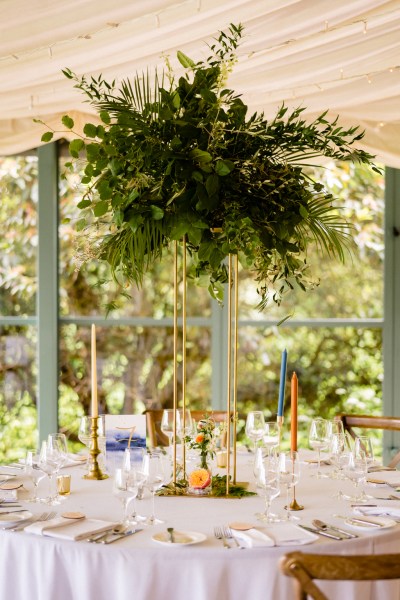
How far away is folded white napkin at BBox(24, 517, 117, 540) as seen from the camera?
7.38ft

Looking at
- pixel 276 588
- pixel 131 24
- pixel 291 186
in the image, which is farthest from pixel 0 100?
pixel 276 588

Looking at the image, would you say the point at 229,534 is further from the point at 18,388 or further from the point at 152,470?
the point at 18,388

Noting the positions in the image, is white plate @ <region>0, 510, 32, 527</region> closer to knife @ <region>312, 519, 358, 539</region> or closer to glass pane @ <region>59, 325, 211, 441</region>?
knife @ <region>312, 519, 358, 539</region>

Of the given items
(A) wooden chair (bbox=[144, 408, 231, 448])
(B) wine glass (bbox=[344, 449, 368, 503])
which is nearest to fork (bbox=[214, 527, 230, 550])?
Result: (B) wine glass (bbox=[344, 449, 368, 503])

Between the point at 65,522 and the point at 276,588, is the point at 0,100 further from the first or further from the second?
the point at 276,588

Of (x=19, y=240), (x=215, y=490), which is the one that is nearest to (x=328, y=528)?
(x=215, y=490)

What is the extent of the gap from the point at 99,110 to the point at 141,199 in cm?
33

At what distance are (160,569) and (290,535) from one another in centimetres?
38

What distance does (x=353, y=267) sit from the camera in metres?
4.98

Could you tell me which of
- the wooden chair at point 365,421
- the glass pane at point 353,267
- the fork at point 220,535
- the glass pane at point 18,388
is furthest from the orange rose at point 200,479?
the glass pane at point 18,388

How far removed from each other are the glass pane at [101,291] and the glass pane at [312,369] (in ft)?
1.48

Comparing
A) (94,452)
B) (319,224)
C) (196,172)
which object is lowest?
(94,452)

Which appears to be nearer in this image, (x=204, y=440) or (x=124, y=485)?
(x=124, y=485)

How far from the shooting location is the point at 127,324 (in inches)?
200
